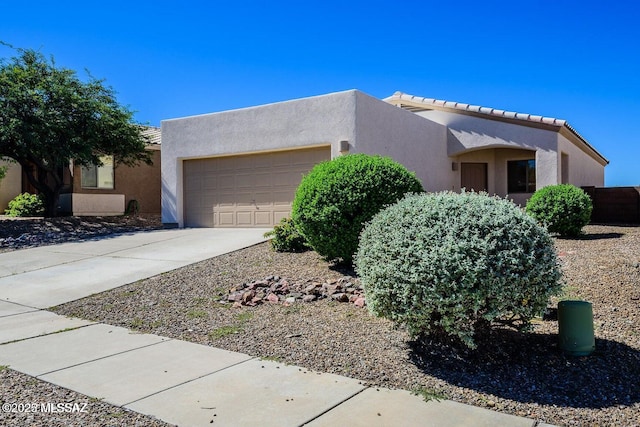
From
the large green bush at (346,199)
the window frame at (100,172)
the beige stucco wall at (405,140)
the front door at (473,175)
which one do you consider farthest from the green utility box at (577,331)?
the window frame at (100,172)

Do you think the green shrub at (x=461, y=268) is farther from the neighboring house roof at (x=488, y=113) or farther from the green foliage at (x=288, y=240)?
the neighboring house roof at (x=488, y=113)

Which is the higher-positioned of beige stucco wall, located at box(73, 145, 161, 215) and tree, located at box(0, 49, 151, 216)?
tree, located at box(0, 49, 151, 216)

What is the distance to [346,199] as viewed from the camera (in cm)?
871

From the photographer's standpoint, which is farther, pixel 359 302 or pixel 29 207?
pixel 29 207

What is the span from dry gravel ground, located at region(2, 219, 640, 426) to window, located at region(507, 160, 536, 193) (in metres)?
10.6

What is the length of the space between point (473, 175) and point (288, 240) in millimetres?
11087

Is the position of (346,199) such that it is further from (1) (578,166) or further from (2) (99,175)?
(2) (99,175)

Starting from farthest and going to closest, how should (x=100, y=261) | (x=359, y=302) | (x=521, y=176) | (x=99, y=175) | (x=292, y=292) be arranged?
(x=99, y=175) → (x=521, y=176) → (x=100, y=261) → (x=292, y=292) → (x=359, y=302)

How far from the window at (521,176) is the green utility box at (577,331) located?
15.4 m

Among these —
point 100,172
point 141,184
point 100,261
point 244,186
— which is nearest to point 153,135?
point 141,184

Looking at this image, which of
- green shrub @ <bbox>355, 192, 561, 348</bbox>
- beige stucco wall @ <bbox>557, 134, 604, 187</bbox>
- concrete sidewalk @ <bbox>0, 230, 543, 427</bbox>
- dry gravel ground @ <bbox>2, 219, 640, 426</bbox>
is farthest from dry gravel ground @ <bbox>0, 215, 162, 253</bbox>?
beige stucco wall @ <bbox>557, 134, 604, 187</bbox>

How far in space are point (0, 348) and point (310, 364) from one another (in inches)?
137

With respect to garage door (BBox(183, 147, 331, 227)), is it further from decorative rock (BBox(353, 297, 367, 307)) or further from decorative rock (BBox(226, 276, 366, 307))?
decorative rock (BBox(353, 297, 367, 307))

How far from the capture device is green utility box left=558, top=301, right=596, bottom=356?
4.64 m
